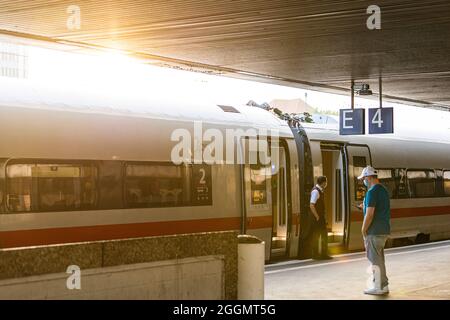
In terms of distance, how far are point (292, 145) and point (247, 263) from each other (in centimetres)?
743

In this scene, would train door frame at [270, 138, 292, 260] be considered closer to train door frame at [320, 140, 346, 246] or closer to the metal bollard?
train door frame at [320, 140, 346, 246]

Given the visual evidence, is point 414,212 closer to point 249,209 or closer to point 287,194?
point 287,194

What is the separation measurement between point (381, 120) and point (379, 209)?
22.9 ft

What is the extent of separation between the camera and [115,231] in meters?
11.9

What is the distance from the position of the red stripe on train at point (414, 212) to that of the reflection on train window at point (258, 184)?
10.5ft

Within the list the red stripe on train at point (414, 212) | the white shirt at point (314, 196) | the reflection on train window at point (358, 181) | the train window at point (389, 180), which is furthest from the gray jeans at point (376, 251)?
the train window at point (389, 180)

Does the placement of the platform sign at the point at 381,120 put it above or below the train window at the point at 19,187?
above

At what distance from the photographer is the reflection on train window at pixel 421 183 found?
1989 cm

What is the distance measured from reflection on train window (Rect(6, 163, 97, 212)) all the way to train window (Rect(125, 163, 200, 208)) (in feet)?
2.39

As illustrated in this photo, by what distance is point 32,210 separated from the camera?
1085cm

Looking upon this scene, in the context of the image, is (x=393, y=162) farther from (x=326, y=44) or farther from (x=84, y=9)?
(x=84, y=9)

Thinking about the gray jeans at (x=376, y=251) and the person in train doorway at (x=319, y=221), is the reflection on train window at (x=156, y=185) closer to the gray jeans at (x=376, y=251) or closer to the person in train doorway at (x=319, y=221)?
the person in train doorway at (x=319, y=221)

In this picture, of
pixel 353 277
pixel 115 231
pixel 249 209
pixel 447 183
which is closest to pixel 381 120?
pixel 249 209

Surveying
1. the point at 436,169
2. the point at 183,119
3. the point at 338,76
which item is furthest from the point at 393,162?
the point at 183,119
